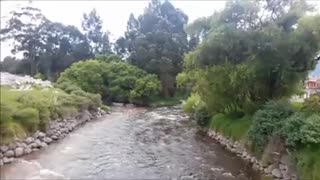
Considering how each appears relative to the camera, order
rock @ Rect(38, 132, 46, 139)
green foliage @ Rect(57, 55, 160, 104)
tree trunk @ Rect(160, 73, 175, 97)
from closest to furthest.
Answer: rock @ Rect(38, 132, 46, 139) < green foliage @ Rect(57, 55, 160, 104) < tree trunk @ Rect(160, 73, 175, 97)

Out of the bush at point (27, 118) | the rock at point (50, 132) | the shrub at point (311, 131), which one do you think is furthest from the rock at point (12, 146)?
the shrub at point (311, 131)

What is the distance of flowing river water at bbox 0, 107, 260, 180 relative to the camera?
12.5 metres

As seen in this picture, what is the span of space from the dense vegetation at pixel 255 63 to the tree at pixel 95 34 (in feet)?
128

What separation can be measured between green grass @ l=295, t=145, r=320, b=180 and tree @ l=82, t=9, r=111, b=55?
156 ft

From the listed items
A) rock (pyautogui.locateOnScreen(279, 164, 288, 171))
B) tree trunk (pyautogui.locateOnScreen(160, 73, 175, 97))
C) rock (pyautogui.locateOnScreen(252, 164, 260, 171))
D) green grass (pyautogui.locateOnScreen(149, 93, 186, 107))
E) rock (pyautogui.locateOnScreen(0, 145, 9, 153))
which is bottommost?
rock (pyautogui.locateOnScreen(252, 164, 260, 171))

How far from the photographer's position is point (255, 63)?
55.6ft

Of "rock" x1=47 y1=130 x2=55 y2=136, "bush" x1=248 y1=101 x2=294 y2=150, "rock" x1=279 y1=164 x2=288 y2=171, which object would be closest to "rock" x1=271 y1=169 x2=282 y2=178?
"rock" x1=279 y1=164 x2=288 y2=171

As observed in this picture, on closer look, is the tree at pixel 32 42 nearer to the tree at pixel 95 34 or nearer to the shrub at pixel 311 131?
the tree at pixel 95 34

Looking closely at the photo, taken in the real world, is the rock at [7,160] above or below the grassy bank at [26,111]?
below

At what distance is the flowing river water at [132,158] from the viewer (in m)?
12.5

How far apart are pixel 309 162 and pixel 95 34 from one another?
5158 centimetres

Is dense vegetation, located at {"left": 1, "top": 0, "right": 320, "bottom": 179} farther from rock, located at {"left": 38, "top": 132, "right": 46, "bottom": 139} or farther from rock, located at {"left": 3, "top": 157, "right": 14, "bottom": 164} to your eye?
rock, located at {"left": 3, "top": 157, "right": 14, "bottom": 164}

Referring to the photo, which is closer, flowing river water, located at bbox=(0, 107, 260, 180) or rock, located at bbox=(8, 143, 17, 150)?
flowing river water, located at bbox=(0, 107, 260, 180)

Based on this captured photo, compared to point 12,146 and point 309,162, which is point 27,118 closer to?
point 12,146
